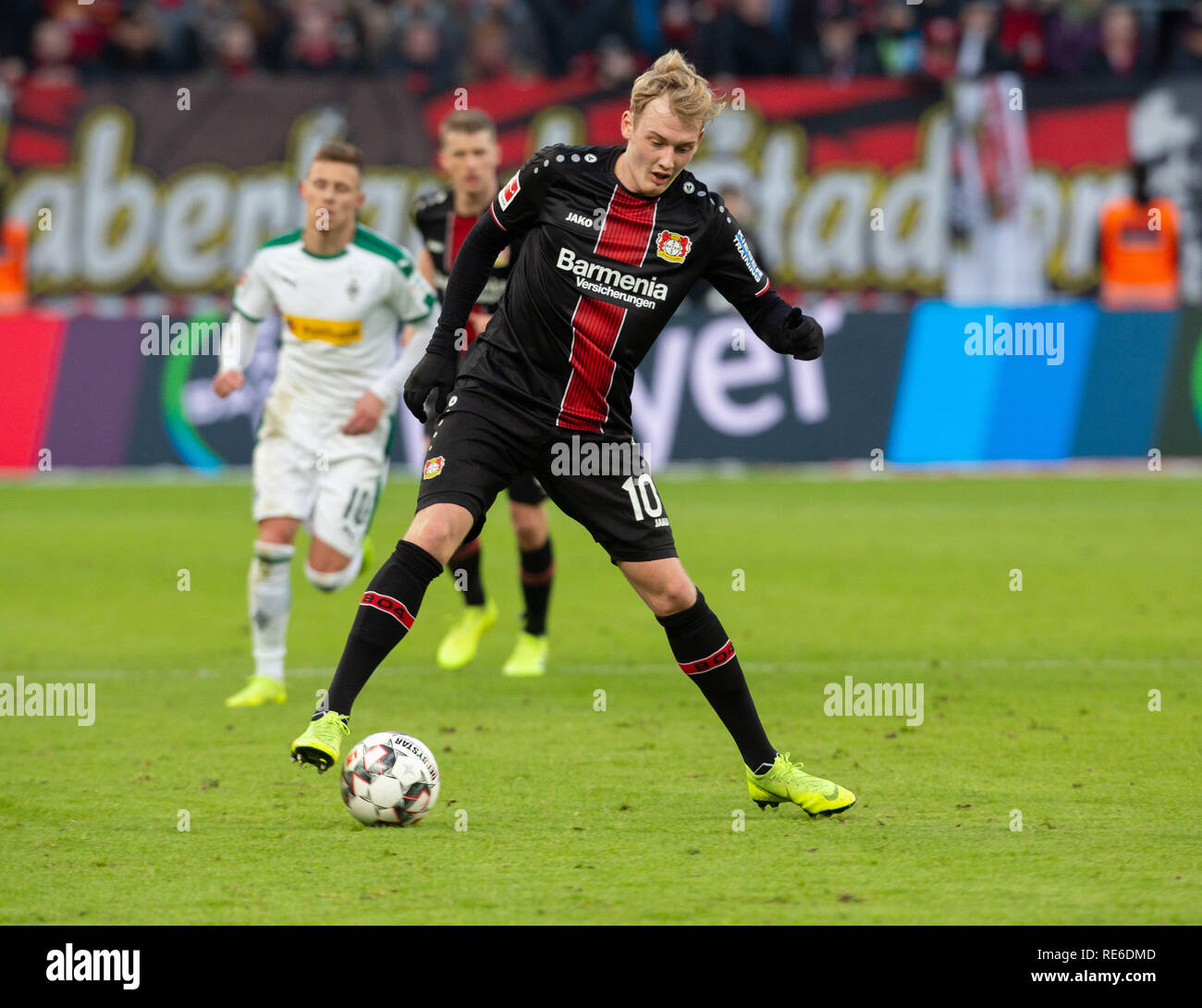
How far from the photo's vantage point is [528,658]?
343 inches

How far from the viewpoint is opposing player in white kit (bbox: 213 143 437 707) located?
8.00 metres

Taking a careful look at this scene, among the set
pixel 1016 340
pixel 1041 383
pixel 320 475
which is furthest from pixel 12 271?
pixel 320 475

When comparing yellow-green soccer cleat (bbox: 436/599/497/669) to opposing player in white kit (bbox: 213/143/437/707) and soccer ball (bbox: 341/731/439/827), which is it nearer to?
opposing player in white kit (bbox: 213/143/437/707)

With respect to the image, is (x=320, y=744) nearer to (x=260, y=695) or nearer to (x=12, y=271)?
(x=260, y=695)

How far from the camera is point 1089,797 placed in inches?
234

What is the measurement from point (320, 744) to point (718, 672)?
130 cm

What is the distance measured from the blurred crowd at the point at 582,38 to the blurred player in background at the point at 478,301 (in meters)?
12.2

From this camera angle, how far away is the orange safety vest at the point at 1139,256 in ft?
64.6

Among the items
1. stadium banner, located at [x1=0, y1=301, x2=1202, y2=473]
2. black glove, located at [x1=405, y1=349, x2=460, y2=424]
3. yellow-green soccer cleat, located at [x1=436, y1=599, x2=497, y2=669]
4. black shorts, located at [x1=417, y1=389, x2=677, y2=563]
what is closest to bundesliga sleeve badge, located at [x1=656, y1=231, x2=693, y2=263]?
black shorts, located at [x1=417, y1=389, x2=677, y2=563]

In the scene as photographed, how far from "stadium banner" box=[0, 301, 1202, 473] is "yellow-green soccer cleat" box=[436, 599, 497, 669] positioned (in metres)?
7.09

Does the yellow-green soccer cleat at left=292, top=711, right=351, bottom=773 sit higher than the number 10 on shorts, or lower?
lower
